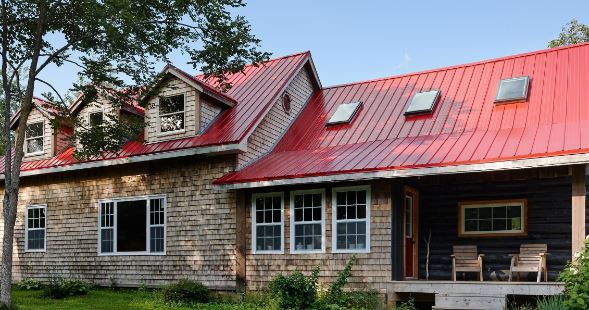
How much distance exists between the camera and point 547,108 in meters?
14.9

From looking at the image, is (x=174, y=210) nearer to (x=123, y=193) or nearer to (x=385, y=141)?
(x=123, y=193)

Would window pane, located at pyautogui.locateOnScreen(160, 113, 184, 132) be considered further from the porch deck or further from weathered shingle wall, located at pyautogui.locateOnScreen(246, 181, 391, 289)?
the porch deck

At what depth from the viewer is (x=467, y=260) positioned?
14914 millimetres

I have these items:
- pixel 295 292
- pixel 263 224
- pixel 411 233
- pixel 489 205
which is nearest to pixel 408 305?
pixel 411 233

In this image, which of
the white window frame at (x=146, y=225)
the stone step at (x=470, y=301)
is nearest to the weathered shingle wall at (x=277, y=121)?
the white window frame at (x=146, y=225)

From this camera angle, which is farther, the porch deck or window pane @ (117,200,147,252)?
window pane @ (117,200,147,252)

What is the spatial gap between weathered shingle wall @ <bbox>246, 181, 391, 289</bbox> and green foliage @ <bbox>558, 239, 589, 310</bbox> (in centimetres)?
383

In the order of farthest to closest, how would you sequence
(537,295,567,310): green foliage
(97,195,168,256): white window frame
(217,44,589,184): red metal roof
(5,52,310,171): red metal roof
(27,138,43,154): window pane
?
(27,138,43,154): window pane
(97,195,168,256): white window frame
(5,52,310,171): red metal roof
(217,44,589,184): red metal roof
(537,295,567,310): green foliage

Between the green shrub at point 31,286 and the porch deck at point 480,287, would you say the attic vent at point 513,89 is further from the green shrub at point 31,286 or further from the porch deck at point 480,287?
the green shrub at point 31,286

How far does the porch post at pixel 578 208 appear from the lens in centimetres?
1158

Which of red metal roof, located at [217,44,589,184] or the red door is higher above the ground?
red metal roof, located at [217,44,589,184]

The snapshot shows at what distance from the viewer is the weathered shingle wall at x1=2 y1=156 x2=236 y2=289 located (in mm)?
16078

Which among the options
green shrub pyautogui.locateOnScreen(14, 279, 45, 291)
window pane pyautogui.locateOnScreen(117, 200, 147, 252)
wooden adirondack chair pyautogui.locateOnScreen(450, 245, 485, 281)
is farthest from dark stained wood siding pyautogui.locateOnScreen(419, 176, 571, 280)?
green shrub pyautogui.locateOnScreen(14, 279, 45, 291)

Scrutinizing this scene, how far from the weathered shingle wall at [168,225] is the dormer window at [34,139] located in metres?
1.03
